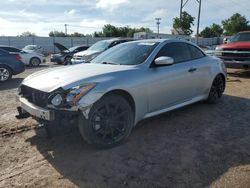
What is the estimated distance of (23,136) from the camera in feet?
15.3

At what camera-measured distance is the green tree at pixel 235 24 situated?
216ft

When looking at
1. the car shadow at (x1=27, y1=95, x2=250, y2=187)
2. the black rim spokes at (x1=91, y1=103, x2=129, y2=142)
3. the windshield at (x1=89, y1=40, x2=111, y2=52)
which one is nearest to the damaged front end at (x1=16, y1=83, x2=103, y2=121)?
the black rim spokes at (x1=91, y1=103, x2=129, y2=142)

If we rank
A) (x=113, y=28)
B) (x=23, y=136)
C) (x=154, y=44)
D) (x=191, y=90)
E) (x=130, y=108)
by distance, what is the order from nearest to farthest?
(x=130, y=108)
(x=23, y=136)
(x=154, y=44)
(x=191, y=90)
(x=113, y=28)

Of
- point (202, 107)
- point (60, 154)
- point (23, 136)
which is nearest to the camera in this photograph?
point (60, 154)

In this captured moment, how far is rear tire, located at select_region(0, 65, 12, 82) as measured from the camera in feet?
35.6

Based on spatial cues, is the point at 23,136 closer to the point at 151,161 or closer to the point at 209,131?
the point at 151,161

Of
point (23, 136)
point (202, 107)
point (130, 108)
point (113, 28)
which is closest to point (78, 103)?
point (130, 108)

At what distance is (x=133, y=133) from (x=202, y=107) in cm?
233

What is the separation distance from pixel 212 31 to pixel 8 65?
67846 millimetres

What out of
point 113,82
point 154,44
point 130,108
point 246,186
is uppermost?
point 154,44

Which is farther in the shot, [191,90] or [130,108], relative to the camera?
[191,90]

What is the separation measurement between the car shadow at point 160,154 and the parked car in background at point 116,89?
0.31 metres

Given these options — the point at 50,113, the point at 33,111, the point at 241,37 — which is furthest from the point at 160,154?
the point at 241,37

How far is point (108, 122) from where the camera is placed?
4.07 metres
